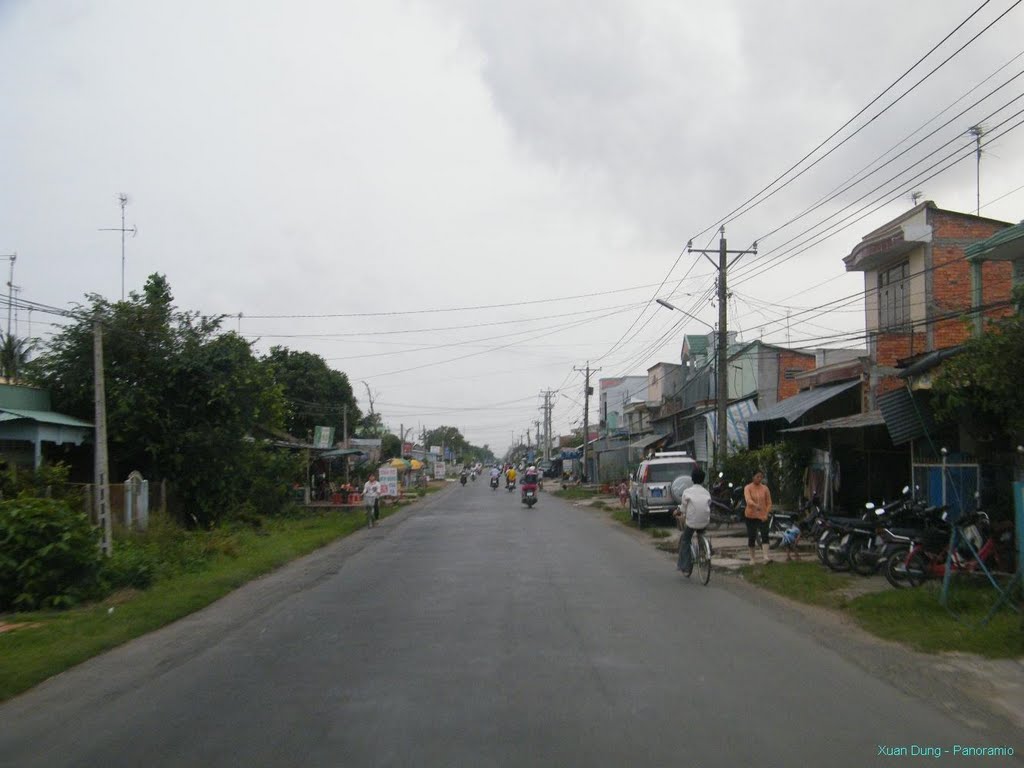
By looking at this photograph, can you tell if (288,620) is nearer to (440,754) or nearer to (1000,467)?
(440,754)

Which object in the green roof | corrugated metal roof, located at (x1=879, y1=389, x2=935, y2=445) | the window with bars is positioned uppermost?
the green roof

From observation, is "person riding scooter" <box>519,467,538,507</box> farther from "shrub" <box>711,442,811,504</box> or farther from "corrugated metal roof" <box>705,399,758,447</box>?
"shrub" <box>711,442,811,504</box>

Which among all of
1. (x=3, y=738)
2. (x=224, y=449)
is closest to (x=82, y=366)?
(x=224, y=449)

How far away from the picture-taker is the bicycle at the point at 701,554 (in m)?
14.3

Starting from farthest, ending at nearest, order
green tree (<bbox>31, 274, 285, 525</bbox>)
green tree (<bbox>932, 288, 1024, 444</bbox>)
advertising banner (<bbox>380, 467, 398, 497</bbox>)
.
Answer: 1. advertising banner (<bbox>380, 467, 398, 497</bbox>)
2. green tree (<bbox>31, 274, 285, 525</bbox>)
3. green tree (<bbox>932, 288, 1024, 444</bbox>)

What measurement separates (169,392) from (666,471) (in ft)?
48.6

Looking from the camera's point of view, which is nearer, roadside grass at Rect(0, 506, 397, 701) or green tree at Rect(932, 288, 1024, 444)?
roadside grass at Rect(0, 506, 397, 701)

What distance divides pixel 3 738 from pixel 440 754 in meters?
3.34

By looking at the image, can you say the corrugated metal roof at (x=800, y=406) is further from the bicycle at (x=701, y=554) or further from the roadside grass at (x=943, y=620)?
the roadside grass at (x=943, y=620)

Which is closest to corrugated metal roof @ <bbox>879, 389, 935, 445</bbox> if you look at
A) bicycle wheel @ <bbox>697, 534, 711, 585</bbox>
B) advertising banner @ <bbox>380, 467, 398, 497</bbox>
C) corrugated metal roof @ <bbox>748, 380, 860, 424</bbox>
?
bicycle wheel @ <bbox>697, 534, 711, 585</bbox>

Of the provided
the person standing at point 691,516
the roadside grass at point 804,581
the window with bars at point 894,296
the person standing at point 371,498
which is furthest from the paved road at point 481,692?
the person standing at point 371,498

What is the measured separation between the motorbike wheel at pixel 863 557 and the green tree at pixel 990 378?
7.91 feet

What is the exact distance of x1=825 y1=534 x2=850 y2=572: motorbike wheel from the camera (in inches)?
585

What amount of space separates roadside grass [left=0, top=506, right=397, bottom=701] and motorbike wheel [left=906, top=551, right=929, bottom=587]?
1000cm
